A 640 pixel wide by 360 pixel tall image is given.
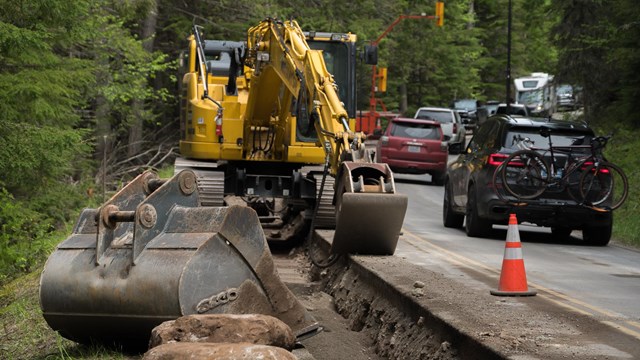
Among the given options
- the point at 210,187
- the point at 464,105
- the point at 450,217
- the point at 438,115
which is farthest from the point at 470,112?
the point at 210,187

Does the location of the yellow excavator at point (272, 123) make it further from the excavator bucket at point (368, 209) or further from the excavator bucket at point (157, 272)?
the excavator bucket at point (157, 272)

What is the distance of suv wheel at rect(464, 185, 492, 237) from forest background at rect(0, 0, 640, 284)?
10.1 ft

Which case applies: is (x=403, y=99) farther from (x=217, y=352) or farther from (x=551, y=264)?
(x=217, y=352)

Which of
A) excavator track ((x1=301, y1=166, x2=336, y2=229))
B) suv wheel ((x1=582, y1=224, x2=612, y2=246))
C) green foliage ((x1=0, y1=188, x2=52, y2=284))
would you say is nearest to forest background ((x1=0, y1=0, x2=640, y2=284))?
green foliage ((x1=0, y1=188, x2=52, y2=284))

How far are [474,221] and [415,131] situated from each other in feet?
48.9

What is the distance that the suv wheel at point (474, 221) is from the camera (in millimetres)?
18781

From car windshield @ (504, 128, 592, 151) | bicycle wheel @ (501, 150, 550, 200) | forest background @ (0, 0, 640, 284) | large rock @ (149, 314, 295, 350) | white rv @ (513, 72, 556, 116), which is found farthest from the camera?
white rv @ (513, 72, 556, 116)

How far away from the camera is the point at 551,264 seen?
1519cm

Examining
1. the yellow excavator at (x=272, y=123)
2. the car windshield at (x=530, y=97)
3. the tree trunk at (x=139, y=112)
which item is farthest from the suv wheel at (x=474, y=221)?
the car windshield at (x=530, y=97)

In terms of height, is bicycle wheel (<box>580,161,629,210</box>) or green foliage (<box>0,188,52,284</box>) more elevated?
bicycle wheel (<box>580,161,629,210</box>)

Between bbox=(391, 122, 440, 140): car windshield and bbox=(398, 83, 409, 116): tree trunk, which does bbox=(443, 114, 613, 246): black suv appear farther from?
bbox=(398, 83, 409, 116): tree trunk

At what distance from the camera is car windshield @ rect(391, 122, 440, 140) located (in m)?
33.5

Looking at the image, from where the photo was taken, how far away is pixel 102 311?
8781mm

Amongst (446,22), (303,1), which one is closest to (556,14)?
(303,1)
